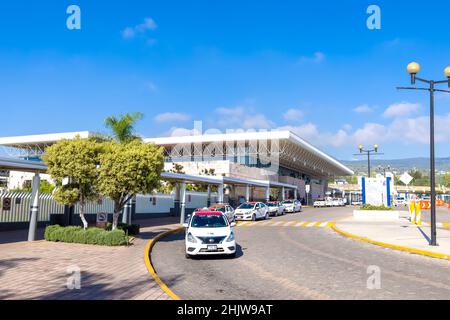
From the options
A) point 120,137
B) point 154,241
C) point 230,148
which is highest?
point 230,148

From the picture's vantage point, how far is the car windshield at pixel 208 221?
13.3m

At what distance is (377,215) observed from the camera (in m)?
30.4

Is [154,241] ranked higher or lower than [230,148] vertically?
lower

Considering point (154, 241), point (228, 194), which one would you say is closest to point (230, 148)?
point (228, 194)

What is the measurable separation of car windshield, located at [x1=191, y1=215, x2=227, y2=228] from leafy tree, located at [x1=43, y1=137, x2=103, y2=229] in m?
4.87

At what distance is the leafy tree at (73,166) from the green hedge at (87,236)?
1250mm

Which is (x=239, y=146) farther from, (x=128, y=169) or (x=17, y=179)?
(x=128, y=169)

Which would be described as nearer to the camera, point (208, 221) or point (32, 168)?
point (208, 221)

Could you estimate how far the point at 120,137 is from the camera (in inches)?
938

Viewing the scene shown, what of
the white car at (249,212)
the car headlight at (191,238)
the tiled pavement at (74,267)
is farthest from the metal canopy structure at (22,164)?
the white car at (249,212)

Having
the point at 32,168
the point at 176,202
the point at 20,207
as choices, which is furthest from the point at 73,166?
the point at 176,202

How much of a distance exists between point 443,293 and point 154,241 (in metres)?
11.6

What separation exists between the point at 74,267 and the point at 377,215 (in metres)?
25.8
